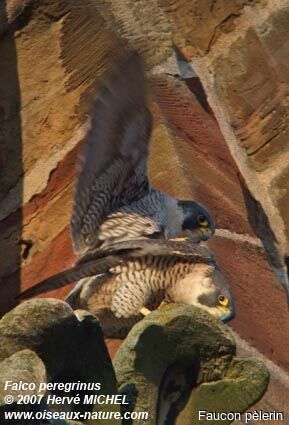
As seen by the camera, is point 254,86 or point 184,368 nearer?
point 184,368

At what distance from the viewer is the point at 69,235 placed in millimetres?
3576

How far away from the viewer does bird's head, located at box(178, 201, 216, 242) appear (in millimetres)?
3695

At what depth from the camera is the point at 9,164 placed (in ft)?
11.8

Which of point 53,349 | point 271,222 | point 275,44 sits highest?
point 53,349

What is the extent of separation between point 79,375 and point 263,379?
30 centimetres

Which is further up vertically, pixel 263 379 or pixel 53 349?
pixel 53 349

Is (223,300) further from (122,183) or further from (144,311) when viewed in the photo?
(122,183)

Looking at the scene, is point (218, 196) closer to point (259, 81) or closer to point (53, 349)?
point (259, 81)

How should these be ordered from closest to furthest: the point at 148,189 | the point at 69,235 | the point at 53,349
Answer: the point at 53,349, the point at 69,235, the point at 148,189

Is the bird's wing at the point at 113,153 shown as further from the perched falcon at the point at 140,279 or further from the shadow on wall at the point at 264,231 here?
the shadow on wall at the point at 264,231

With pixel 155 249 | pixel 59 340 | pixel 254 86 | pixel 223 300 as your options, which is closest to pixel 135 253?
pixel 155 249

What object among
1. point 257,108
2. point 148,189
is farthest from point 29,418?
point 257,108

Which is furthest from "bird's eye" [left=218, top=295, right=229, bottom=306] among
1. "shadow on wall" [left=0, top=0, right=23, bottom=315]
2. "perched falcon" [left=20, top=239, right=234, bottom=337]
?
"shadow on wall" [left=0, top=0, right=23, bottom=315]

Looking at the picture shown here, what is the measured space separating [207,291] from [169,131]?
15.9 inches
